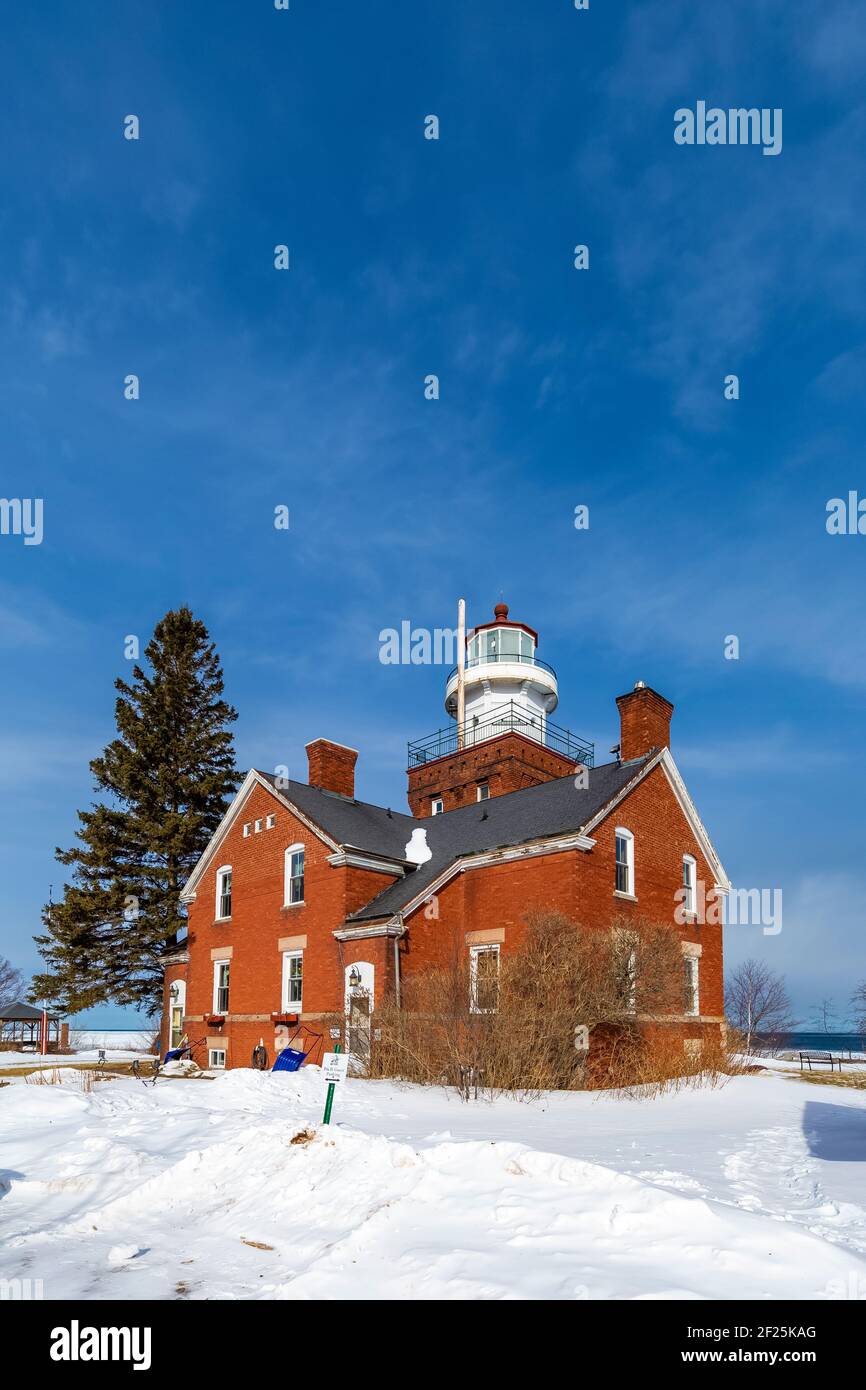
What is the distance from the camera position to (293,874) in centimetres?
2888

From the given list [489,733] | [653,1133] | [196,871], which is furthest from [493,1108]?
[489,733]

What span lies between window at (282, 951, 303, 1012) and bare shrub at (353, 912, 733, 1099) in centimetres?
678

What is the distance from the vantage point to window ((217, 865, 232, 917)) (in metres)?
31.8

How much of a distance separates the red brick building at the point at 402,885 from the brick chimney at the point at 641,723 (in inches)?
1.7

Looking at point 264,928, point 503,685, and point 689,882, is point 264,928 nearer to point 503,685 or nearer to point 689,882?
point 689,882

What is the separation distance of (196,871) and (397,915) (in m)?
11.9

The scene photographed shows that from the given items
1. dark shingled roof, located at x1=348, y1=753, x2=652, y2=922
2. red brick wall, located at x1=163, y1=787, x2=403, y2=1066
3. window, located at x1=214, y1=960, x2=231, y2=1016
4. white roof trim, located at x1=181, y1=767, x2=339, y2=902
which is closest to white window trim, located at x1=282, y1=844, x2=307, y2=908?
red brick wall, located at x1=163, y1=787, x2=403, y2=1066

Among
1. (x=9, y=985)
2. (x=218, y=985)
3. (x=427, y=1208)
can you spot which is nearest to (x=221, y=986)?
(x=218, y=985)

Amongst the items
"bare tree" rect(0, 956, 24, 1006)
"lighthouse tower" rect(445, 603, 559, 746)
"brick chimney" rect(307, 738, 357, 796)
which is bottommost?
"bare tree" rect(0, 956, 24, 1006)

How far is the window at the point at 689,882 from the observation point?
28438 millimetres

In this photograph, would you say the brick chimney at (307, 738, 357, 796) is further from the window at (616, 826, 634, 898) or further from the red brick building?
the window at (616, 826, 634, 898)

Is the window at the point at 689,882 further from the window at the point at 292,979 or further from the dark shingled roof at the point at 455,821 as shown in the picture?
the window at the point at 292,979

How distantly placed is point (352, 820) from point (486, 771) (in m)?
8.12

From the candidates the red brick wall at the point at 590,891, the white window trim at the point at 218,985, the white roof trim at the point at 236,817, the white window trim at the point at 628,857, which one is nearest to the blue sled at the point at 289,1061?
the red brick wall at the point at 590,891
